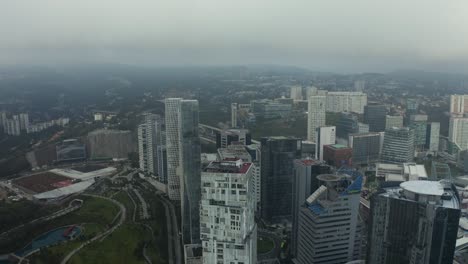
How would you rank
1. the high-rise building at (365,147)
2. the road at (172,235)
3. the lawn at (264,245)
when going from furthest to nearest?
the high-rise building at (365,147) < the lawn at (264,245) < the road at (172,235)

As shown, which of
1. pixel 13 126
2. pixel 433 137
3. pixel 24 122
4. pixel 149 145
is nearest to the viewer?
pixel 149 145

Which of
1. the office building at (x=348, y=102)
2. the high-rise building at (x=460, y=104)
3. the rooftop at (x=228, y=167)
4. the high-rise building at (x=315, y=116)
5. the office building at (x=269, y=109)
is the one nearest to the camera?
the rooftop at (x=228, y=167)

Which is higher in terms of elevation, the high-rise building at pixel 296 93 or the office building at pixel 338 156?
the high-rise building at pixel 296 93

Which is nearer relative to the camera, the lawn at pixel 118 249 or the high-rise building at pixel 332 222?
the high-rise building at pixel 332 222

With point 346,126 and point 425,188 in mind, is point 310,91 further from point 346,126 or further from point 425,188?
point 425,188

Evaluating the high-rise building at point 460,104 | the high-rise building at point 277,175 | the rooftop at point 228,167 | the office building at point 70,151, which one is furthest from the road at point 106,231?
the high-rise building at point 460,104

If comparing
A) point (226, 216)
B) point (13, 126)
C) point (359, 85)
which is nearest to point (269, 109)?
point (359, 85)

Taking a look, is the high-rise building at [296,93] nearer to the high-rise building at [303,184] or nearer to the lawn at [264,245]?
the lawn at [264,245]
